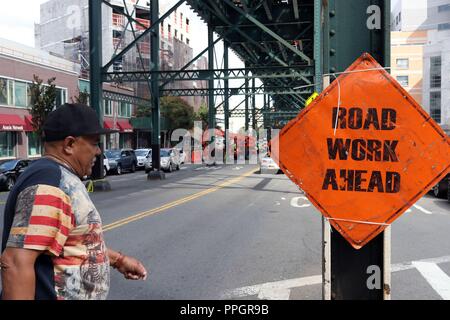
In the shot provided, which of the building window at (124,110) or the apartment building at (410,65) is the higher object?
the apartment building at (410,65)

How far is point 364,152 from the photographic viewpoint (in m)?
3.12

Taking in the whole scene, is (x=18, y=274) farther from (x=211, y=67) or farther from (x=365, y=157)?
(x=211, y=67)

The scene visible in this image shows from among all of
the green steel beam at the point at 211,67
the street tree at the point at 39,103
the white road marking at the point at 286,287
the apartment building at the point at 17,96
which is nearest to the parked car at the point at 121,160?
the street tree at the point at 39,103

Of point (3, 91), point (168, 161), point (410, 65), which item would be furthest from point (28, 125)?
point (410, 65)

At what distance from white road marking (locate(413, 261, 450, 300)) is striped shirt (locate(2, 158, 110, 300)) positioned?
14.0 ft

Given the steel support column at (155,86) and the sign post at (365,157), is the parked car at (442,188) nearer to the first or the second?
the sign post at (365,157)

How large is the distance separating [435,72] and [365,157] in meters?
87.3

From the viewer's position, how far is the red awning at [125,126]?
50700 mm

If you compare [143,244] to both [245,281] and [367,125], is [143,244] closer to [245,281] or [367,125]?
[245,281]

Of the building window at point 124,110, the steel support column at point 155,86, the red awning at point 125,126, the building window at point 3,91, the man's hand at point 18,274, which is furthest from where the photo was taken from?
the building window at point 124,110

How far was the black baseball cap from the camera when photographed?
90.7 inches

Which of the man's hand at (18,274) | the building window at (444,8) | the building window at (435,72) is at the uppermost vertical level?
the building window at (444,8)

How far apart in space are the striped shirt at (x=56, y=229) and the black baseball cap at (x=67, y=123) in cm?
15

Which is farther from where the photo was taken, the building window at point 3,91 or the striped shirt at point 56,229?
the building window at point 3,91
